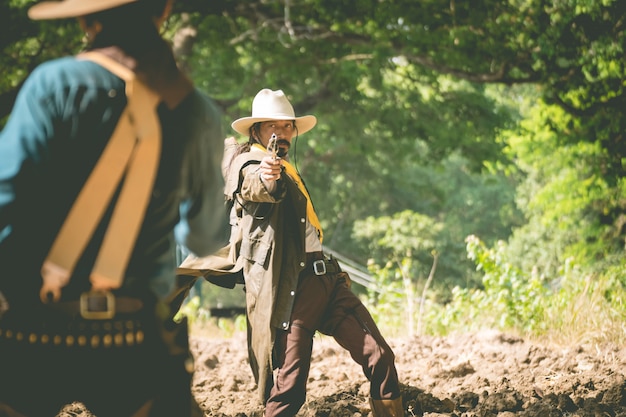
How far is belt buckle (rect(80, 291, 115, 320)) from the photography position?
2428mm

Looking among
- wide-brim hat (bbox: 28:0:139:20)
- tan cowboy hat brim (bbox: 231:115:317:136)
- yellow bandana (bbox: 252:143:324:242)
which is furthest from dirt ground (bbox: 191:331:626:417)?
wide-brim hat (bbox: 28:0:139:20)

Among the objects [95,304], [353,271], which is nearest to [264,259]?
[95,304]

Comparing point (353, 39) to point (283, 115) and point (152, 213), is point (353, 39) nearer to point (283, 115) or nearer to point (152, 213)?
point (283, 115)

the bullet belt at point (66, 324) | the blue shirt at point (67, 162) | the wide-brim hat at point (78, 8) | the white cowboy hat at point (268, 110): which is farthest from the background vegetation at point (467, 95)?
the wide-brim hat at point (78, 8)

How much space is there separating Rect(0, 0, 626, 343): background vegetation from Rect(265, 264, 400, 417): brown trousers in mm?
3310

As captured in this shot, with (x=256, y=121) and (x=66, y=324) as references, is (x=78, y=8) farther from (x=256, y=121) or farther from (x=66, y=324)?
(x=256, y=121)

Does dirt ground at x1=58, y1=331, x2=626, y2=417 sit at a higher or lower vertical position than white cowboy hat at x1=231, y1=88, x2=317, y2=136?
lower

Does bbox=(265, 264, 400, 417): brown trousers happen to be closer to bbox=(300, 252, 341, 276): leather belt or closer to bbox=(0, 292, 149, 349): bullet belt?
bbox=(300, 252, 341, 276): leather belt

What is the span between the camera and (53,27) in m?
11.8

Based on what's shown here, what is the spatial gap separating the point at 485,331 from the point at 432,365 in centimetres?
117

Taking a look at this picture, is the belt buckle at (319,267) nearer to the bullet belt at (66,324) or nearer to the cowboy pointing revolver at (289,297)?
the cowboy pointing revolver at (289,297)

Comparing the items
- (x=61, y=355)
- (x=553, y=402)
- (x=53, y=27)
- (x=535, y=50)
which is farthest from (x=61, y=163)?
(x=53, y=27)

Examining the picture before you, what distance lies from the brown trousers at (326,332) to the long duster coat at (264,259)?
0.23 ft

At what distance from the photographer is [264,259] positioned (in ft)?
15.8
